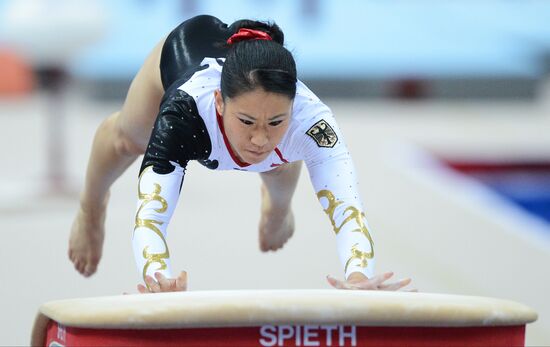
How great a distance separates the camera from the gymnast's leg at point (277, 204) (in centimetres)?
284

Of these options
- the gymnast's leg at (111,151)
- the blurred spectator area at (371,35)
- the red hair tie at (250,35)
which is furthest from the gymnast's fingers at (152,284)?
the blurred spectator area at (371,35)

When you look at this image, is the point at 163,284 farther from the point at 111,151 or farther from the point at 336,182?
the point at 111,151

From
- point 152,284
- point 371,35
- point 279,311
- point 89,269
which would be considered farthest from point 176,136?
point 371,35

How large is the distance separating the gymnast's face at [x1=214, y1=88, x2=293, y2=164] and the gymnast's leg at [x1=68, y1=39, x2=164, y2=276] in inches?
19.6

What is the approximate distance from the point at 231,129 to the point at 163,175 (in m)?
0.17

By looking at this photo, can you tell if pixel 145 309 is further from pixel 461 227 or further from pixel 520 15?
pixel 520 15

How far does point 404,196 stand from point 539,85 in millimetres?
4458

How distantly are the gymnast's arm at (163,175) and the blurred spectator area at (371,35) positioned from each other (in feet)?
18.6

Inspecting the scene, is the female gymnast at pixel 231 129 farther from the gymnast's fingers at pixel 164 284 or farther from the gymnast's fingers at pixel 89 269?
the gymnast's fingers at pixel 89 269

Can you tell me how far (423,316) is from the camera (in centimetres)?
180

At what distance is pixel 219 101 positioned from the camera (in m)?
2.25

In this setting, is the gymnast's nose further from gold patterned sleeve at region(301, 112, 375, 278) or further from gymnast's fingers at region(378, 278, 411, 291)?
gymnast's fingers at region(378, 278, 411, 291)

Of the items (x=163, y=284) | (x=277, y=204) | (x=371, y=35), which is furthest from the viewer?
(x=371, y=35)

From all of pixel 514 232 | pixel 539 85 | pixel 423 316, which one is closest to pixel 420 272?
pixel 514 232
